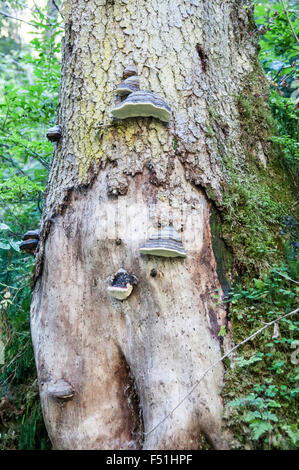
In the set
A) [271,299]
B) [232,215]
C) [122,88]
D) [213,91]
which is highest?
[213,91]

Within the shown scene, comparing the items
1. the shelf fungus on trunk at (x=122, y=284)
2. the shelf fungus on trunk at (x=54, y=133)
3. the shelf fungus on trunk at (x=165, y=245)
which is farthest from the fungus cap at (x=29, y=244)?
the shelf fungus on trunk at (x=165, y=245)

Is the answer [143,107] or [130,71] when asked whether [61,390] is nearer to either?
[143,107]

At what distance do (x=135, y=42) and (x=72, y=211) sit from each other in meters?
1.77

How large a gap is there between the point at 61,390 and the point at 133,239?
1.37 m

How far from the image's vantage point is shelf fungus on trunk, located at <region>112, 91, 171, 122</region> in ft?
8.66

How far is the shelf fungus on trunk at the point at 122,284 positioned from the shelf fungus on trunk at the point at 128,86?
1.60 meters

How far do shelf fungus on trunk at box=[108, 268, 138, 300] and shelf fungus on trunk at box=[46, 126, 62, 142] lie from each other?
160 centimetres

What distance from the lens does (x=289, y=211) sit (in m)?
3.48

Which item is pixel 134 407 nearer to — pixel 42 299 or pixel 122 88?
pixel 42 299

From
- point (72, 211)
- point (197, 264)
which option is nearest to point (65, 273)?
point (72, 211)

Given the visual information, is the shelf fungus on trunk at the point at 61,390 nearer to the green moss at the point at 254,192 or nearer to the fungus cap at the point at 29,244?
the fungus cap at the point at 29,244

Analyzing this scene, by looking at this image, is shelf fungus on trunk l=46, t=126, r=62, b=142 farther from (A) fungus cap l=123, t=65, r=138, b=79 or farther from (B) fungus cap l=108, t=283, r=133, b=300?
(B) fungus cap l=108, t=283, r=133, b=300

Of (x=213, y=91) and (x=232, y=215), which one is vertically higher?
(x=213, y=91)

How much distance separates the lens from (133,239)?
271cm
